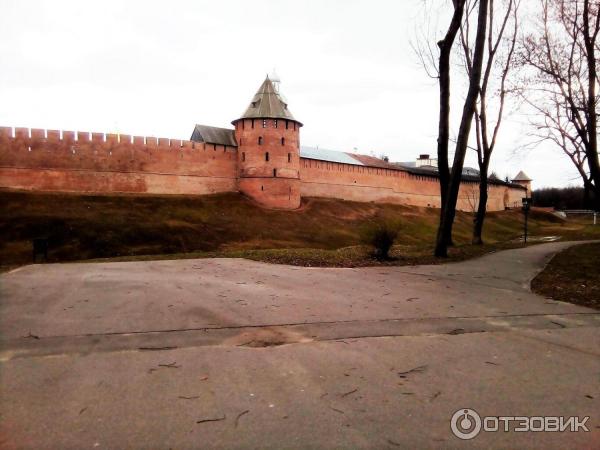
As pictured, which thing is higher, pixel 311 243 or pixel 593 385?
pixel 593 385

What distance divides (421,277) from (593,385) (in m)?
5.08

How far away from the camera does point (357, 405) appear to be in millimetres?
2941

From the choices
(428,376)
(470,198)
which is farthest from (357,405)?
(470,198)

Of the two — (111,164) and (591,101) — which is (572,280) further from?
(111,164)

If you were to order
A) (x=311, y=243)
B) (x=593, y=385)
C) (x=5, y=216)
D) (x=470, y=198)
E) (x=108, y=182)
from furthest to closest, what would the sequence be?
(x=470, y=198), (x=108, y=182), (x=311, y=243), (x=5, y=216), (x=593, y=385)

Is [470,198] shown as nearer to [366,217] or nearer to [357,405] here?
[366,217]

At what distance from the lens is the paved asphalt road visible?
2.63 meters

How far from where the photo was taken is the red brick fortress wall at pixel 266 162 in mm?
38156

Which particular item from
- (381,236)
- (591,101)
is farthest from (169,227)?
(591,101)

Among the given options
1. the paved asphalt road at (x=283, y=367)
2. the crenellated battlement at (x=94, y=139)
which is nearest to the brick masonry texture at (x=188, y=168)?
the crenellated battlement at (x=94, y=139)

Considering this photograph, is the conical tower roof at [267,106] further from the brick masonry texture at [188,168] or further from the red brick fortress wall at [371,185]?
the red brick fortress wall at [371,185]

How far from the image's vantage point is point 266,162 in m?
38.3

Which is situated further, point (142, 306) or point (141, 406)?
point (142, 306)

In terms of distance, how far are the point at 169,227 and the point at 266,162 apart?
12.1m
